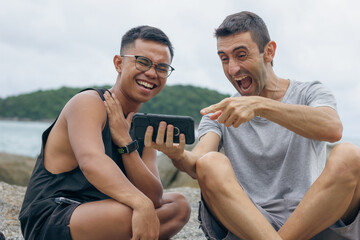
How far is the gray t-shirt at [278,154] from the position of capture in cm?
320

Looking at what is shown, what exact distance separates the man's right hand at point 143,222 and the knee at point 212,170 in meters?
0.46

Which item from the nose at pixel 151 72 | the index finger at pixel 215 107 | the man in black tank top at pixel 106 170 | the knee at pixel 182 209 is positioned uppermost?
the nose at pixel 151 72

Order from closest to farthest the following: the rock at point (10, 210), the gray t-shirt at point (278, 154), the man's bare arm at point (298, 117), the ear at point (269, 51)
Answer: the man's bare arm at point (298, 117) < the gray t-shirt at point (278, 154) < the ear at point (269, 51) < the rock at point (10, 210)

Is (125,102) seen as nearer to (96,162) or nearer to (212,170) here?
(96,162)

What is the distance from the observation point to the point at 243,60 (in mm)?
3439

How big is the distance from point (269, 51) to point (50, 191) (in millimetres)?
2392

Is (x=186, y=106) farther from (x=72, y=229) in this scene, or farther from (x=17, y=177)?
(x=72, y=229)

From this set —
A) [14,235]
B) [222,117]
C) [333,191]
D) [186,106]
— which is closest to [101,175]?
[222,117]

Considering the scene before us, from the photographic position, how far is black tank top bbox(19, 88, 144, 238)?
2.89 meters

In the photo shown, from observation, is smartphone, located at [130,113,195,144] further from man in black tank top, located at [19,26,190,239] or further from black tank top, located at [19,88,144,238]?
black tank top, located at [19,88,144,238]

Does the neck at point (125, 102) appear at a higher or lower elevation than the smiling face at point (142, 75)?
lower

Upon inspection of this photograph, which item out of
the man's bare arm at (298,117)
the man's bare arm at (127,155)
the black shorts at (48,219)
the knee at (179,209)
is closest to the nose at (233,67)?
the man's bare arm at (298,117)

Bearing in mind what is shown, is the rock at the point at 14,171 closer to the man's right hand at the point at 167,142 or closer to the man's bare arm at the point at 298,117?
the man's right hand at the point at 167,142

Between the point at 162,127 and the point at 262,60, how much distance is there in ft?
4.25
